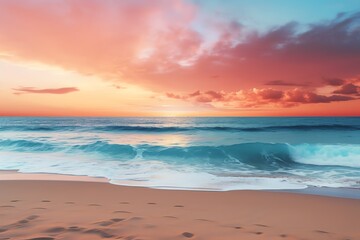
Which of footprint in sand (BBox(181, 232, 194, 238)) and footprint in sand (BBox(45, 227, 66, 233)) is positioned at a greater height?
footprint in sand (BBox(181, 232, 194, 238))

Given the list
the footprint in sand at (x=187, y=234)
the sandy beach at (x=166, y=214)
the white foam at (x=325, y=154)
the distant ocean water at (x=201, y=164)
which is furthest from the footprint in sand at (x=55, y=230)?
the white foam at (x=325, y=154)

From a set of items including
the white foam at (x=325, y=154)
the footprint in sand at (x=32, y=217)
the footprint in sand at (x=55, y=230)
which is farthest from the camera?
the white foam at (x=325, y=154)

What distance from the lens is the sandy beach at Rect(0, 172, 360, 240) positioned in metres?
3.84

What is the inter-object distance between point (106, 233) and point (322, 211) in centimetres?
361

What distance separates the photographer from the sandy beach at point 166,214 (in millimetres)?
3836

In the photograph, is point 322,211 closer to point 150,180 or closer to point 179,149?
point 150,180

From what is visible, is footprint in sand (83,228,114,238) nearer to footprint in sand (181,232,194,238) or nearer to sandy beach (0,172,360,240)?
sandy beach (0,172,360,240)

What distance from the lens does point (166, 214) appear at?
476 cm

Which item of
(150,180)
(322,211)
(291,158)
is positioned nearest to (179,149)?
(291,158)

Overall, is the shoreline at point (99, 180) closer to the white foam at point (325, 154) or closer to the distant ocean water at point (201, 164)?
the distant ocean water at point (201, 164)

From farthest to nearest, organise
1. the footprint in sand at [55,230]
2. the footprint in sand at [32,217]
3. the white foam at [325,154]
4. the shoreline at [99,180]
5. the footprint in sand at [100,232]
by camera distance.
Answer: the white foam at [325,154] → the shoreline at [99,180] → the footprint in sand at [32,217] → the footprint in sand at [55,230] → the footprint in sand at [100,232]

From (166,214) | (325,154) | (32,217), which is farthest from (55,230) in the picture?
(325,154)

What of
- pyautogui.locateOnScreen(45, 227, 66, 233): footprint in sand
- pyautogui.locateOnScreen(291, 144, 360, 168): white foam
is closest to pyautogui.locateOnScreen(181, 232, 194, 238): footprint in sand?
pyautogui.locateOnScreen(45, 227, 66, 233): footprint in sand

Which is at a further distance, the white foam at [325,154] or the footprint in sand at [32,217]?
the white foam at [325,154]
